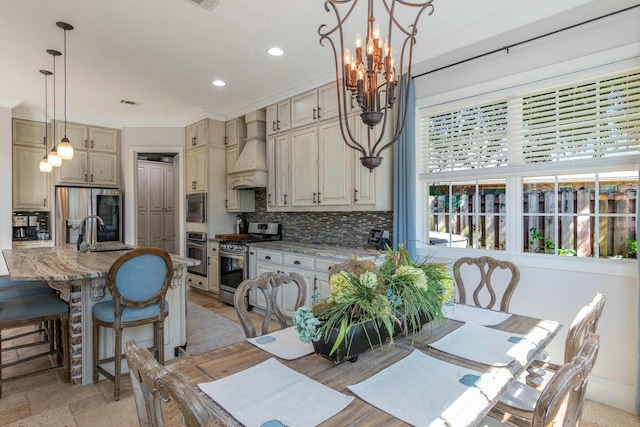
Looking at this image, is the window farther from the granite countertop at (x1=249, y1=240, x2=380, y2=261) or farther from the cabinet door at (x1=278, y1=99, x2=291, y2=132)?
the cabinet door at (x1=278, y1=99, x2=291, y2=132)

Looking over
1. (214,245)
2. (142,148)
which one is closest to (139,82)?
(142,148)

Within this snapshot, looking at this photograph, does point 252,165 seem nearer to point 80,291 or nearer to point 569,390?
point 80,291

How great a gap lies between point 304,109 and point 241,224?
220 centimetres

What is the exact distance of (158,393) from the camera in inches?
28.4

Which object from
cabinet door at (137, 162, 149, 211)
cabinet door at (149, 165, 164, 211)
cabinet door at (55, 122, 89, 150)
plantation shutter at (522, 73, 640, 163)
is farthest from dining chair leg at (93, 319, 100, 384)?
cabinet door at (149, 165, 164, 211)

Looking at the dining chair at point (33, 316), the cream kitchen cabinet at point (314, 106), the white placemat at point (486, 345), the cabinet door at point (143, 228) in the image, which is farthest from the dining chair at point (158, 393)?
the cabinet door at point (143, 228)

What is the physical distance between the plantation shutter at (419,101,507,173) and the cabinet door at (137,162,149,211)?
225 inches

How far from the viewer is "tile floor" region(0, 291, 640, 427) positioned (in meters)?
2.14

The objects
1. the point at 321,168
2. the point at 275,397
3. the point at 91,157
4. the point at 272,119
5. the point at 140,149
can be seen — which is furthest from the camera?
the point at 140,149

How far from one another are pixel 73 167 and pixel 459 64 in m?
5.79

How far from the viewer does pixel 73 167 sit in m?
5.53

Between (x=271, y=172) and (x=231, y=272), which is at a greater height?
(x=271, y=172)

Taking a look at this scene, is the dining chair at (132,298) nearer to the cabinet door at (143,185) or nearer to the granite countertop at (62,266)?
the granite countertop at (62,266)

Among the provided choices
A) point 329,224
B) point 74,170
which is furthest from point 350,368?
point 74,170
